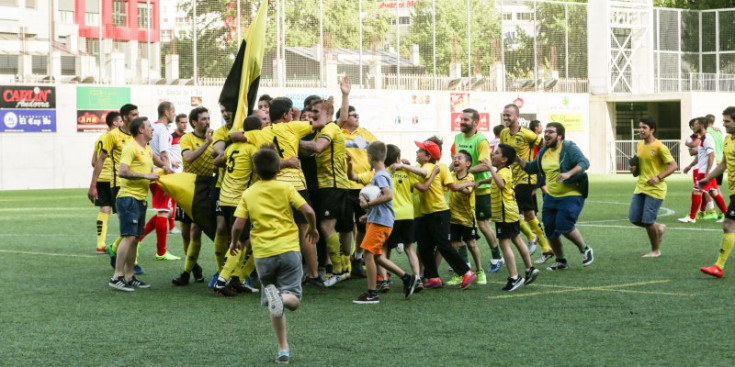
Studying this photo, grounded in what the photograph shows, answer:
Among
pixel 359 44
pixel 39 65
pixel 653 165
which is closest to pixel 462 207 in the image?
pixel 653 165

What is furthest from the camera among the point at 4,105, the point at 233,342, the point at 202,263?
the point at 4,105

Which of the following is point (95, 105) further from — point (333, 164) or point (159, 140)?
point (333, 164)

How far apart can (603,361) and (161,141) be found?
9.39 m

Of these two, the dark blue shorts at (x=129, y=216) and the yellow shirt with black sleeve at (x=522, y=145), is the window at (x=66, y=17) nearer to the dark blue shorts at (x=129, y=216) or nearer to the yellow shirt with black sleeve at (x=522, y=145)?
the yellow shirt with black sleeve at (x=522, y=145)

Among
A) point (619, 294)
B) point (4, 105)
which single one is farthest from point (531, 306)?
point (4, 105)

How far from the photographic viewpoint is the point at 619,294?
10.7 metres

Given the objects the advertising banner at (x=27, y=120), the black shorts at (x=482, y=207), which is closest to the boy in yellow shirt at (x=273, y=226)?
the black shorts at (x=482, y=207)

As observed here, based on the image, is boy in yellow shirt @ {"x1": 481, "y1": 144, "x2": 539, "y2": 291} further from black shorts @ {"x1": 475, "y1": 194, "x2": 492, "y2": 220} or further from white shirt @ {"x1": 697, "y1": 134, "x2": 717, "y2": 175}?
white shirt @ {"x1": 697, "y1": 134, "x2": 717, "y2": 175}

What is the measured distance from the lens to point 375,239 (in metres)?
10.4

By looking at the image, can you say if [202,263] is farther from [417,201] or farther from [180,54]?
[180,54]

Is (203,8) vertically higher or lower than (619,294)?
higher

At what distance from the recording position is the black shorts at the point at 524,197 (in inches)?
584

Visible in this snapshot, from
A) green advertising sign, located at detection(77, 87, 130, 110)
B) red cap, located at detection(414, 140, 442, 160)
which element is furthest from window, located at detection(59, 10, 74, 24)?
red cap, located at detection(414, 140, 442, 160)

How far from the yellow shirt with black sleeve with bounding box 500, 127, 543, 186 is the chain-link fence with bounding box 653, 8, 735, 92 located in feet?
139
